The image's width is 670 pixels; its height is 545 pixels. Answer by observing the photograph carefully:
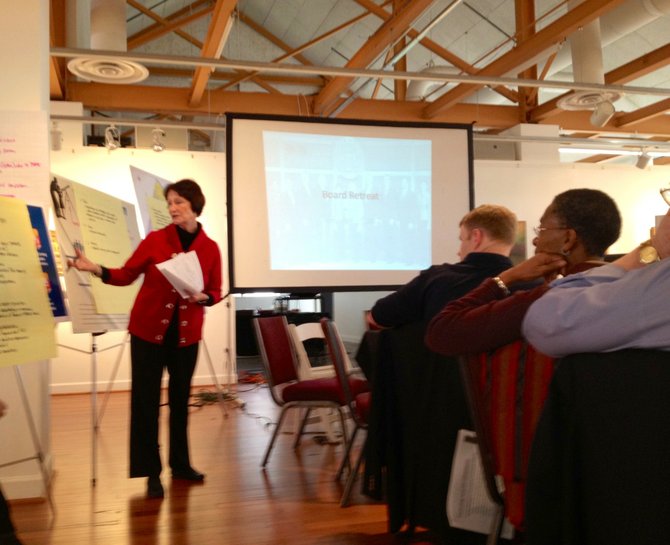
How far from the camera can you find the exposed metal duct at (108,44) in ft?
17.1

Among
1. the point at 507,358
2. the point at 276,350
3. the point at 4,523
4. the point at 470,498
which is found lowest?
the point at 4,523

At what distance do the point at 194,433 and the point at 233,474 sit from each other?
1251 mm

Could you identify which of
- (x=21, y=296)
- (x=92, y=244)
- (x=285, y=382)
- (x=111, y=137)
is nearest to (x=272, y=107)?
(x=111, y=137)

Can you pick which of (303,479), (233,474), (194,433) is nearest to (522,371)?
(303,479)

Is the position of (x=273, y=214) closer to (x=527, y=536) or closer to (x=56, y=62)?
(x=527, y=536)

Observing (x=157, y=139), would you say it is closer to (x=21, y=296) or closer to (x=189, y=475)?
(x=189, y=475)

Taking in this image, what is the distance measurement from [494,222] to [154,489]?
2125mm

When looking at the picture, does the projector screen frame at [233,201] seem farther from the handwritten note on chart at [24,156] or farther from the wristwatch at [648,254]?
the wristwatch at [648,254]

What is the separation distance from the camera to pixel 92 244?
3.72 meters

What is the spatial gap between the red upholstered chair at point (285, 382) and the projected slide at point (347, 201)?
2.03 feet

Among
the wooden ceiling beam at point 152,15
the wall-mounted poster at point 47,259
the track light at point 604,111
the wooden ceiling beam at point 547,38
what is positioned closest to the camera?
the wall-mounted poster at point 47,259

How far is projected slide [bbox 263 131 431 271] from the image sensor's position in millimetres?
4242

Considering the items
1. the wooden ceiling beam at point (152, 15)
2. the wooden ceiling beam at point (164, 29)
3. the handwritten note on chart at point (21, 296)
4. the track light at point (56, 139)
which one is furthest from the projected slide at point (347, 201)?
the wooden ceiling beam at point (152, 15)

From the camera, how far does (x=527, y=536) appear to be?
1187mm
